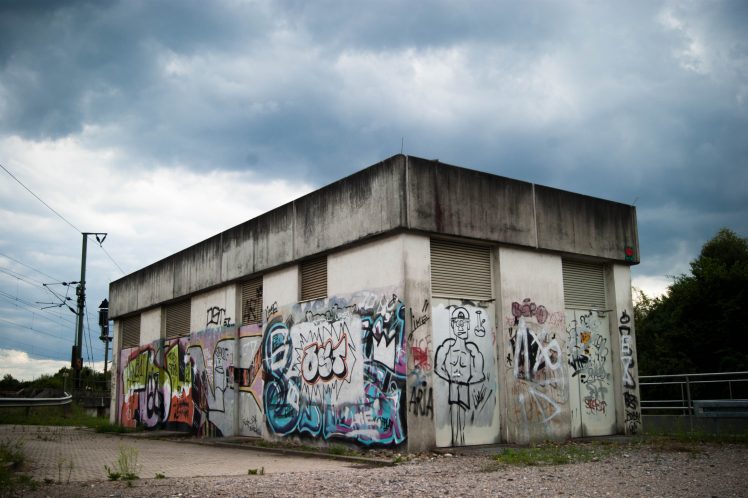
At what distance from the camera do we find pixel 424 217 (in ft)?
39.8

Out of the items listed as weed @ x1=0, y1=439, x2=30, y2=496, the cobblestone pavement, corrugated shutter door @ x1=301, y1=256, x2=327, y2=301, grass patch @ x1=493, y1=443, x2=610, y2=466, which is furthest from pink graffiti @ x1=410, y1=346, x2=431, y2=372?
weed @ x1=0, y1=439, x2=30, y2=496

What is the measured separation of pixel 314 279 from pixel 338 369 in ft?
7.37

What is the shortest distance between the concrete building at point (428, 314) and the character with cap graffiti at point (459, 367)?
3 cm

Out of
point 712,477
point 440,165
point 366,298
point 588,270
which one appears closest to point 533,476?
point 712,477

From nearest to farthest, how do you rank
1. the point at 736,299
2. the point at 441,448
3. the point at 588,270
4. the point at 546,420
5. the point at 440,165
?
the point at 441,448 → the point at 440,165 → the point at 546,420 → the point at 588,270 → the point at 736,299

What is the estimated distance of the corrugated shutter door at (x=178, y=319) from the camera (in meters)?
20.5

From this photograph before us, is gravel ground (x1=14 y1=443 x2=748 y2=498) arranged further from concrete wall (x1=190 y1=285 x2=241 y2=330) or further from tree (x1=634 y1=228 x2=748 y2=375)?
tree (x1=634 y1=228 x2=748 y2=375)

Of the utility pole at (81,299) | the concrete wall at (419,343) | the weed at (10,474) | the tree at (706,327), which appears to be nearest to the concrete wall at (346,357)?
the concrete wall at (419,343)

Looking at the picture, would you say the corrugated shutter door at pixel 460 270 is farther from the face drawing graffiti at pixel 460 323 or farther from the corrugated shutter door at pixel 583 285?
the corrugated shutter door at pixel 583 285

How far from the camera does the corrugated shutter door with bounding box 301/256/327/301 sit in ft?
46.6

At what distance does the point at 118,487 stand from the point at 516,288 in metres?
8.34

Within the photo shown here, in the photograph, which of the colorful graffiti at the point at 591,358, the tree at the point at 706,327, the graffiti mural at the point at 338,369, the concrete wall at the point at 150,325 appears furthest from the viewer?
the tree at the point at 706,327

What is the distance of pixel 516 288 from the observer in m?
13.5

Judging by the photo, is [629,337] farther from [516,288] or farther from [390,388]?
[390,388]
